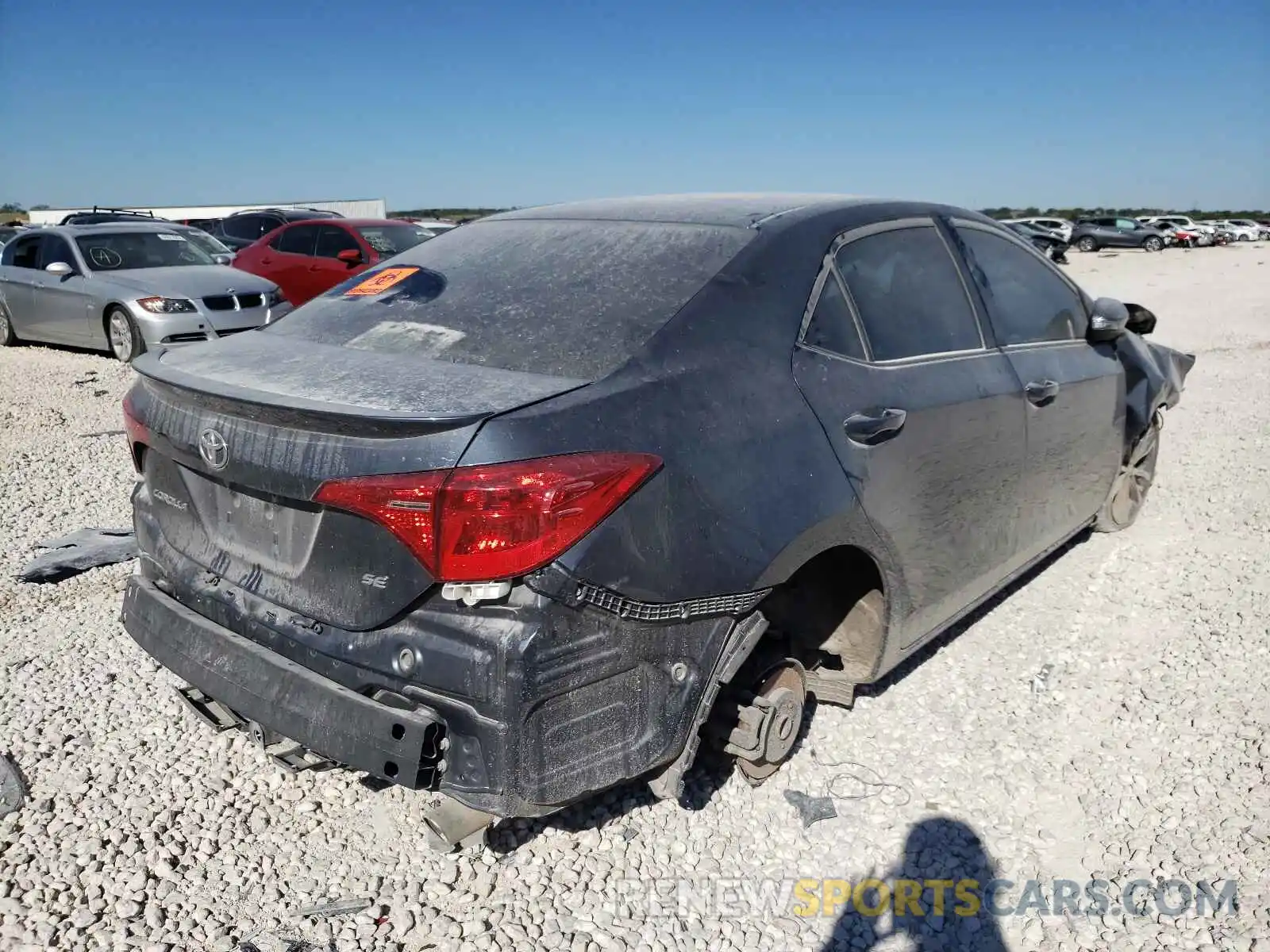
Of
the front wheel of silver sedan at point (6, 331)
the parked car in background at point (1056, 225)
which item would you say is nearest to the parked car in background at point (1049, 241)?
the parked car in background at point (1056, 225)

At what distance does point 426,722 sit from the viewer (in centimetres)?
208

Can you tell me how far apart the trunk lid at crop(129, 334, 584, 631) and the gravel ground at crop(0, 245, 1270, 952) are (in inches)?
31.5

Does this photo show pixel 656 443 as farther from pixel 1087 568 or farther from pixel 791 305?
pixel 1087 568

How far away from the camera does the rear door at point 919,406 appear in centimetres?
276

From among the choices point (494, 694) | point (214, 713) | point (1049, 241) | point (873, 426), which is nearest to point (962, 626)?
point (873, 426)

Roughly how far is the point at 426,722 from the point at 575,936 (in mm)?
759

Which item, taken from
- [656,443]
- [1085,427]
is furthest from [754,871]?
[1085,427]

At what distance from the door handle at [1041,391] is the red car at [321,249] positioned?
1009 cm

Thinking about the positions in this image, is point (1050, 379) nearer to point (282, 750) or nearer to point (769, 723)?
point (769, 723)

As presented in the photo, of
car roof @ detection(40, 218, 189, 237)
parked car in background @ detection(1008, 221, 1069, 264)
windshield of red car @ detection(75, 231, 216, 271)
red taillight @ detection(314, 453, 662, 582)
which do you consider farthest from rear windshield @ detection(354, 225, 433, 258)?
parked car in background @ detection(1008, 221, 1069, 264)

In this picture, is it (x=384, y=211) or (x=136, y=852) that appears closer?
(x=136, y=852)

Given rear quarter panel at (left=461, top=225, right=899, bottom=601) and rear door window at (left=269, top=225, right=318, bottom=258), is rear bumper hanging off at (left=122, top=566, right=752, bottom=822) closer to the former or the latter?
rear quarter panel at (left=461, top=225, right=899, bottom=601)

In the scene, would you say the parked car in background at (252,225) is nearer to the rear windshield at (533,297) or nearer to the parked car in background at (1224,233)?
the rear windshield at (533,297)

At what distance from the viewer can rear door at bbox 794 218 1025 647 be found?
109 inches
